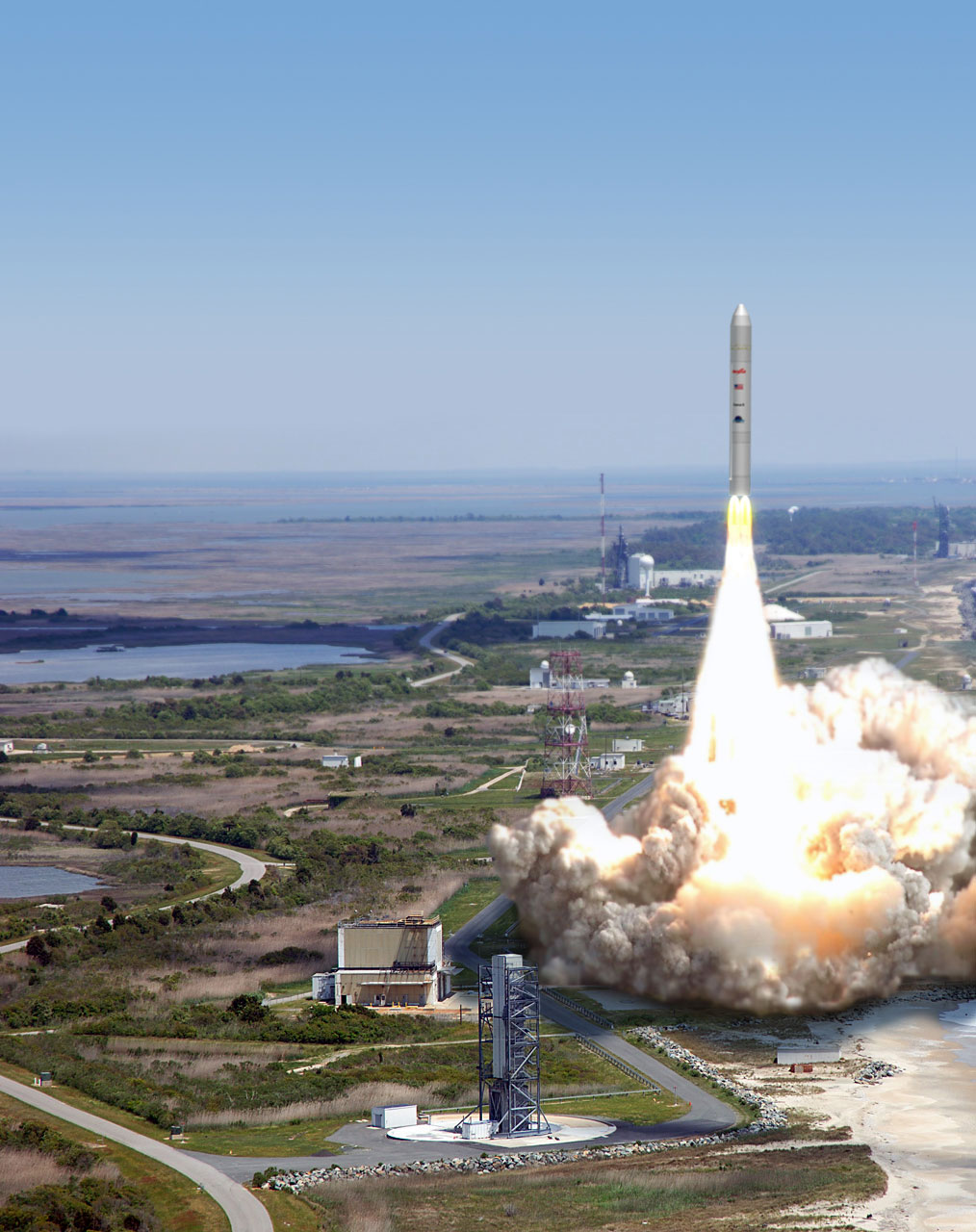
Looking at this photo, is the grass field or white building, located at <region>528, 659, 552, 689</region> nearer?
the grass field

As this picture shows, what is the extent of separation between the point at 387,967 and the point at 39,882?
34528 mm

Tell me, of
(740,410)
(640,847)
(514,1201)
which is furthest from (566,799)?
(514,1201)

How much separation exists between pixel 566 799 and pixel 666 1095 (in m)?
20.9

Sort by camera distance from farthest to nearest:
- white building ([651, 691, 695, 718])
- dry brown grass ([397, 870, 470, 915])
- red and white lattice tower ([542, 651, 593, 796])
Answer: white building ([651, 691, 695, 718])
red and white lattice tower ([542, 651, 593, 796])
dry brown grass ([397, 870, 470, 915])

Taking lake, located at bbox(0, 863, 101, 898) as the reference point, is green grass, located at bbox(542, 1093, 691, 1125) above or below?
above

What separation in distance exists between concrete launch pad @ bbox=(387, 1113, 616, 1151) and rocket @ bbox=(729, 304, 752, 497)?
28645 mm

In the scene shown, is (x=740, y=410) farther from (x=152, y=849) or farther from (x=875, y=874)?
(x=152, y=849)

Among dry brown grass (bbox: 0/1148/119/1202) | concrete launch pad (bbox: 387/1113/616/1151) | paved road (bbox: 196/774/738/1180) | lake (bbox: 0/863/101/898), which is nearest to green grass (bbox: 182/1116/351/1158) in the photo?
paved road (bbox: 196/774/738/1180)

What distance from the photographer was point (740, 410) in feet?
254

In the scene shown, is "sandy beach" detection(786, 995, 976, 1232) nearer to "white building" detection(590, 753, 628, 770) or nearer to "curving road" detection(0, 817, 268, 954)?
"curving road" detection(0, 817, 268, 954)

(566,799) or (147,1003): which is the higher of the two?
(566,799)

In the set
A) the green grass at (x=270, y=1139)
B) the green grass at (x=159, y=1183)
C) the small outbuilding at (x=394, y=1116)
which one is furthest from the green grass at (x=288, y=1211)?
the small outbuilding at (x=394, y=1116)

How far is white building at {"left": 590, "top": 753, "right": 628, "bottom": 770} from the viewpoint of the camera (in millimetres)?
133375

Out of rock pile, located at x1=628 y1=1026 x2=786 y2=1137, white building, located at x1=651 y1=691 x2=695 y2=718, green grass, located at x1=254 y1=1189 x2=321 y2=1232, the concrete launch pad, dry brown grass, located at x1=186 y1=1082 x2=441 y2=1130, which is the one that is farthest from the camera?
white building, located at x1=651 y1=691 x2=695 y2=718
